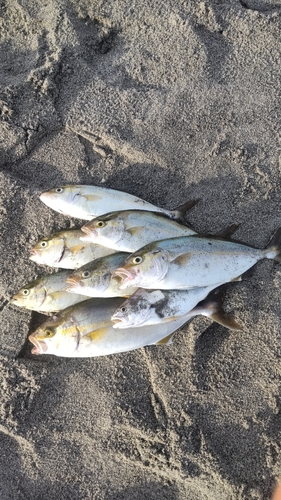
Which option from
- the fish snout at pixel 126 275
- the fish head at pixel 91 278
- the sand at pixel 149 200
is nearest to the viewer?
the fish snout at pixel 126 275

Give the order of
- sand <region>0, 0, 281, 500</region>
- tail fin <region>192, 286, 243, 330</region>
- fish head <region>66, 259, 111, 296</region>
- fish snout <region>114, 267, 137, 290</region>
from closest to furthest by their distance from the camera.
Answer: fish snout <region>114, 267, 137, 290</region>, fish head <region>66, 259, 111, 296</region>, tail fin <region>192, 286, 243, 330</region>, sand <region>0, 0, 281, 500</region>

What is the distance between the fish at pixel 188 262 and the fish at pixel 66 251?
17.5 inches

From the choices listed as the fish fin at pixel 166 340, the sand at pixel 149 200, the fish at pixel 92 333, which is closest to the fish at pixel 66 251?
the sand at pixel 149 200

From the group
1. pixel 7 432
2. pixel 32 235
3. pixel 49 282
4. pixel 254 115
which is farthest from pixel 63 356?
pixel 254 115

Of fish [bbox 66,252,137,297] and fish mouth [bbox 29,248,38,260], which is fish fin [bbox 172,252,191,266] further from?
fish mouth [bbox 29,248,38,260]

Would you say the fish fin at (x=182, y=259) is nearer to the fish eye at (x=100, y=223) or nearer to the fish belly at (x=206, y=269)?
the fish belly at (x=206, y=269)

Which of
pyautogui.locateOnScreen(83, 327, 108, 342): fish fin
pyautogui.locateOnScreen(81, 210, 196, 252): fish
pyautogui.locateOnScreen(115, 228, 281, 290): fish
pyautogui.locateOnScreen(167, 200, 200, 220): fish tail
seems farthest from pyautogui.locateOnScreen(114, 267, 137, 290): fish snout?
pyautogui.locateOnScreen(167, 200, 200, 220): fish tail

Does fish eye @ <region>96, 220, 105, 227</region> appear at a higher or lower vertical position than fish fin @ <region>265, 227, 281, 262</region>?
lower

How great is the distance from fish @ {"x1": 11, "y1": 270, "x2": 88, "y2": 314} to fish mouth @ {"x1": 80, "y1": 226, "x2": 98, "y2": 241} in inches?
16.3

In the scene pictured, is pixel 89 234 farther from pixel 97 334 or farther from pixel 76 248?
pixel 97 334

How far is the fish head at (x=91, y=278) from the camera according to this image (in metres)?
3.07

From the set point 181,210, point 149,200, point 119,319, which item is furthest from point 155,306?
point 149,200

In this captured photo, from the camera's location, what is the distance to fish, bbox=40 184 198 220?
3287 mm

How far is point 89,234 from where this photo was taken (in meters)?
3.12
